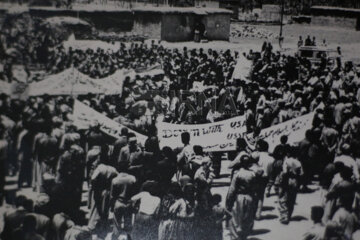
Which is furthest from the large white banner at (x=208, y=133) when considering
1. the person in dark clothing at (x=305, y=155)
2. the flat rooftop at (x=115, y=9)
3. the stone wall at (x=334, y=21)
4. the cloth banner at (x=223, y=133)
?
the stone wall at (x=334, y=21)

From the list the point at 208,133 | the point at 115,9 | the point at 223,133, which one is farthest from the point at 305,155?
the point at 115,9

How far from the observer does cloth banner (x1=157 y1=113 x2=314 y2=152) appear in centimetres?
492

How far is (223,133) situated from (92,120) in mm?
1487

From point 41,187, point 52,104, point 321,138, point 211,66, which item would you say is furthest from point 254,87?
point 41,187

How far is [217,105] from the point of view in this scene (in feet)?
16.8

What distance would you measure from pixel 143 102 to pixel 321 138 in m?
2.16

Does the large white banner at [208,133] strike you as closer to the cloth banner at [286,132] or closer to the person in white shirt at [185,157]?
the person in white shirt at [185,157]

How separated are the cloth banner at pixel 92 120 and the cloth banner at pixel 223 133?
0.30 meters

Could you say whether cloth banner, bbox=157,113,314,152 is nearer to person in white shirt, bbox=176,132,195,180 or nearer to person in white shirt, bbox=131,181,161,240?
person in white shirt, bbox=176,132,195,180

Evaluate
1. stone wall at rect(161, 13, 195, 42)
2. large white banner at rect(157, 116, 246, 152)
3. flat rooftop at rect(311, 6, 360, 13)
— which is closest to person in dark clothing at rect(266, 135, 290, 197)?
large white banner at rect(157, 116, 246, 152)

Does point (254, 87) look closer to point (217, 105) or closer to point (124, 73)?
point (217, 105)

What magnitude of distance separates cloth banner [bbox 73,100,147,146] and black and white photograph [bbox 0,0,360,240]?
1 centimetres

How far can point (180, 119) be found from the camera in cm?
500

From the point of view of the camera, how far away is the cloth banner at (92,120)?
4773mm
